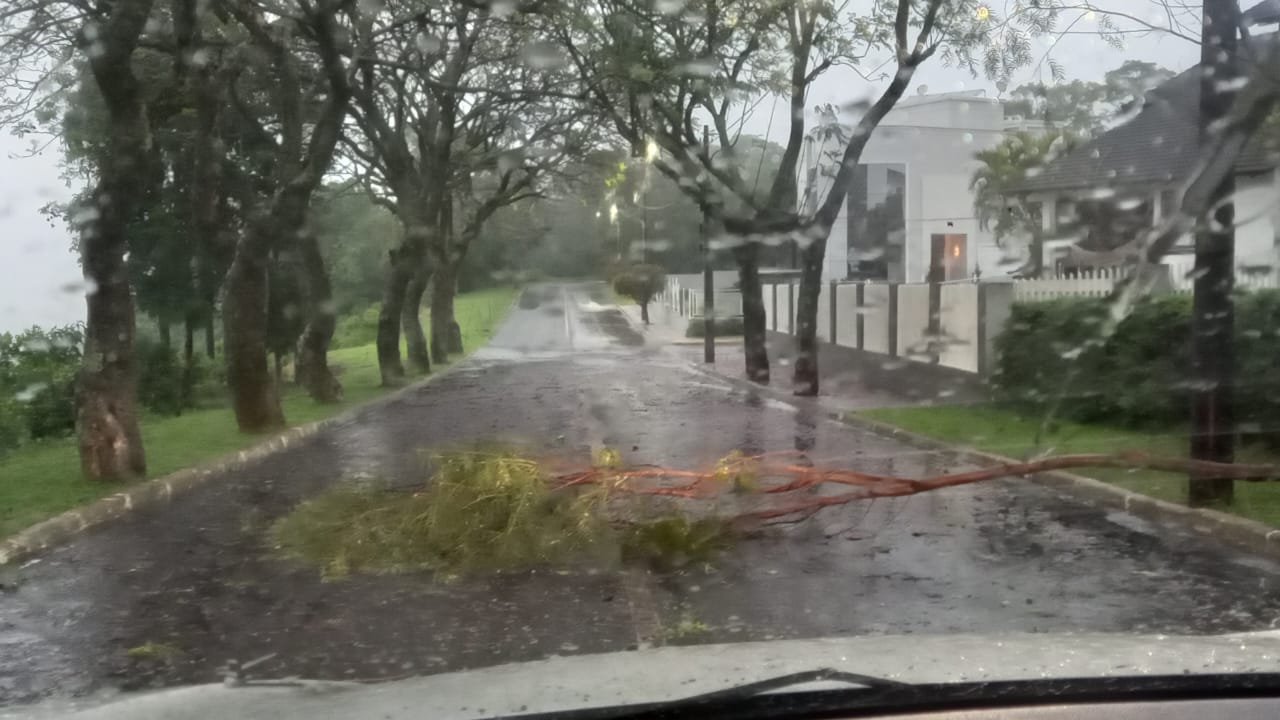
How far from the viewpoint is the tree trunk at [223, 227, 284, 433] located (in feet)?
46.6

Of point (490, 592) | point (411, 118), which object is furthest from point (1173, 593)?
point (411, 118)

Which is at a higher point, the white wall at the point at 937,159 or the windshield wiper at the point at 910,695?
the white wall at the point at 937,159

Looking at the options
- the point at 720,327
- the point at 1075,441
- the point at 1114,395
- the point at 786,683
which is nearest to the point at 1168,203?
the point at 1075,441

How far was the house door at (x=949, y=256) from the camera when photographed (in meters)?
17.1

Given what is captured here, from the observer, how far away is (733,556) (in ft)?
24.2

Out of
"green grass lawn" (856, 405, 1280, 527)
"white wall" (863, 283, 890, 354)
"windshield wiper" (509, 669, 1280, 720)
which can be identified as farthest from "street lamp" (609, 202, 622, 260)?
"windshield wiper" (509, 669, 1280, 720)

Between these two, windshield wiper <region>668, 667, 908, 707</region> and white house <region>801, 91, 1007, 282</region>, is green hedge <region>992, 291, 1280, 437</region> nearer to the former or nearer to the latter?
white house <region>801, 91, 1007, 282</region>

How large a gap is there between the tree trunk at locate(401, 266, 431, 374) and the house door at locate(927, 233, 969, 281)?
331 inches

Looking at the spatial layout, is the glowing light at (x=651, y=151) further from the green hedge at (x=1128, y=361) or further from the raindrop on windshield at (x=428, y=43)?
the green hedge at (x=1128, y=361)

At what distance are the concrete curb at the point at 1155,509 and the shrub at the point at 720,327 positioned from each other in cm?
1221

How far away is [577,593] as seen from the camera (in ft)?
21.8

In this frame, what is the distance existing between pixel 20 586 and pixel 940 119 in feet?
44.6

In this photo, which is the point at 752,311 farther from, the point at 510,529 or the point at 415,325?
the point at 510,529

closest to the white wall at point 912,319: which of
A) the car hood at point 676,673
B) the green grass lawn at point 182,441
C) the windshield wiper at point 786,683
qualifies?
the green grass lawn at point 182,441
